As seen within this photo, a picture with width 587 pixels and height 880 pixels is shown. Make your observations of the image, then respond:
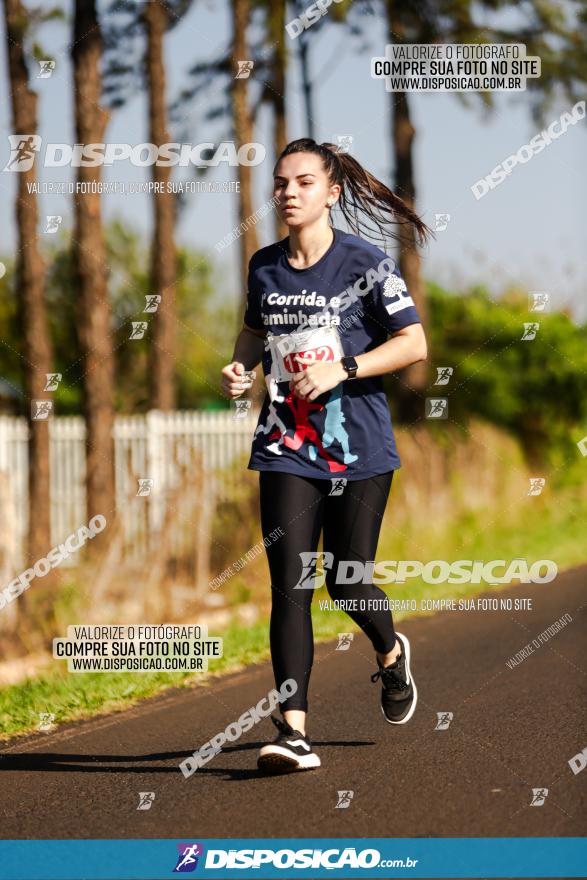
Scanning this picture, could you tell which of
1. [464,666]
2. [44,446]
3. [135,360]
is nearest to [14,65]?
[44,446]

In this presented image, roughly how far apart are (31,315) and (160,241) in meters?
4.01

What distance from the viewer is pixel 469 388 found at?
19172 mm

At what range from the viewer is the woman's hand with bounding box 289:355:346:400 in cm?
442

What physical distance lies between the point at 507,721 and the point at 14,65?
7422mm

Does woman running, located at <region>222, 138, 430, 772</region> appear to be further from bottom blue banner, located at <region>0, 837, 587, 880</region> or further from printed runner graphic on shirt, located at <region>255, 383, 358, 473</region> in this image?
bottom blue banner, located at <region>0, 837, 587, 880</region>

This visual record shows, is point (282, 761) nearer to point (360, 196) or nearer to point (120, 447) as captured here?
point (360, 196)

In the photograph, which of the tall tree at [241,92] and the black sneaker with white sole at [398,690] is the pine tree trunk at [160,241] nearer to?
the tall tree at [241,92]

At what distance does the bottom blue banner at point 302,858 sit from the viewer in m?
3.67

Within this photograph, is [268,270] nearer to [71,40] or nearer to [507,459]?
[71,40]

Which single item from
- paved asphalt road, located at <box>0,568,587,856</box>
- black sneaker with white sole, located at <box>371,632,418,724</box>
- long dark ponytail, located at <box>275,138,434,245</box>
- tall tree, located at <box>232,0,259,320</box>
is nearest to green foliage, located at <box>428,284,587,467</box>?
tall tree, located at <box>232,0,259,320</box>

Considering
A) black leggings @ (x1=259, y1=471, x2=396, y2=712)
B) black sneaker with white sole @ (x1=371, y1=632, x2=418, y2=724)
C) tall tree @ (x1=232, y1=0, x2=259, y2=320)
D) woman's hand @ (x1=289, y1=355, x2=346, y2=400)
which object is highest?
tall tree @ (x1=232, y1=0, x2=259, y2=320)

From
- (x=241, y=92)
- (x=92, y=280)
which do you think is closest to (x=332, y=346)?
(x=92, y=280)

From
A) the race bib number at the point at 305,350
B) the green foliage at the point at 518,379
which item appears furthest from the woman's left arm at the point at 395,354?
the green foliage at the point at 518,379

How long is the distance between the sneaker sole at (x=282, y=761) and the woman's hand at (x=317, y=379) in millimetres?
1251
